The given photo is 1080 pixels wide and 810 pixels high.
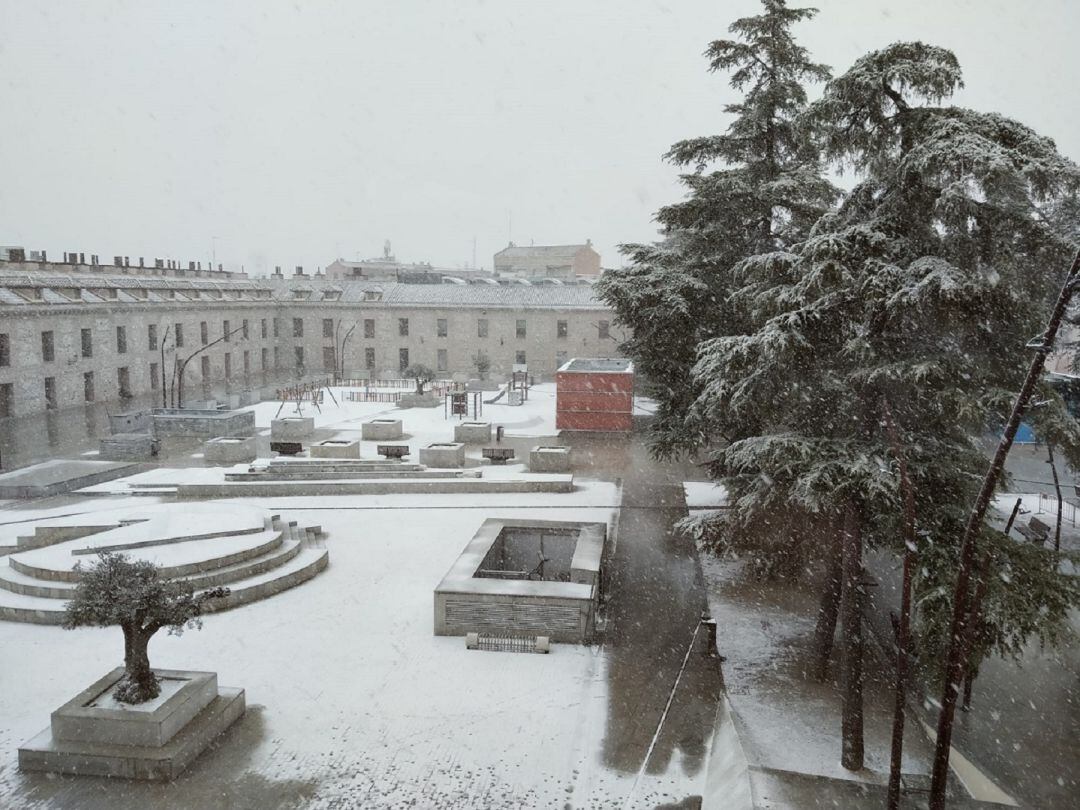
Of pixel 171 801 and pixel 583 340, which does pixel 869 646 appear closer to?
pixel 171 801

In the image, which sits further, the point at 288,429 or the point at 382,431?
the point at 288,429

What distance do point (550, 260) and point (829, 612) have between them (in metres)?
78.2

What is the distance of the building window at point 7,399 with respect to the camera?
35219mm

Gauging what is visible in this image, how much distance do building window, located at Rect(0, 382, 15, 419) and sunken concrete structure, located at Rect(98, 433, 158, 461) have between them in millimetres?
11184

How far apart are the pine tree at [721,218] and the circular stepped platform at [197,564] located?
27.0 ft

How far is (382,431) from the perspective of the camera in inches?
1203

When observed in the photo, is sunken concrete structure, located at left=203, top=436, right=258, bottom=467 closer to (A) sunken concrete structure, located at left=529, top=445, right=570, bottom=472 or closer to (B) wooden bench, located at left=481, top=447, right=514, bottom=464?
(B) wooden bench, located at left=481, top=447, right=514, bottom=464

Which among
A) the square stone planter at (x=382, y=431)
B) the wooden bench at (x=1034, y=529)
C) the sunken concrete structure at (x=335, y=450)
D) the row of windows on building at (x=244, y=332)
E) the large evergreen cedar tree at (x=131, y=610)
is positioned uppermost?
the row of windows on building at (x=244, y=332)

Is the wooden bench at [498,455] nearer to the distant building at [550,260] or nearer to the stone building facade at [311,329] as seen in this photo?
the stone building facade at [311,329]

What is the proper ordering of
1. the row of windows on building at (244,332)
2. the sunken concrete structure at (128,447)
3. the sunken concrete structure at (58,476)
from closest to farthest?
the sunken concrete structure at (58,476) → the sunken concrete structure at (128,447) → the row of windows on building at (244,332)

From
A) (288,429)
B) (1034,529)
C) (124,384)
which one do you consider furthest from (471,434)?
(124,384)

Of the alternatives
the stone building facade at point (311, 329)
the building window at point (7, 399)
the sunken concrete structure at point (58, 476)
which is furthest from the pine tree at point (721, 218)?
the building window at point (7, 399)

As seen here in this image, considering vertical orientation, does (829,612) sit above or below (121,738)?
above

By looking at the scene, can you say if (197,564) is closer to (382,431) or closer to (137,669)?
(137,669)
